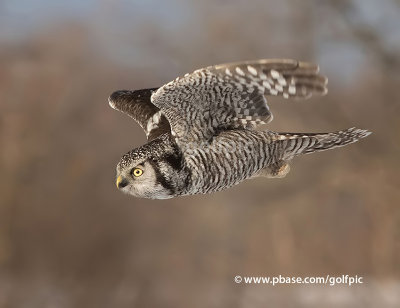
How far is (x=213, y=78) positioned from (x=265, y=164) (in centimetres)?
29

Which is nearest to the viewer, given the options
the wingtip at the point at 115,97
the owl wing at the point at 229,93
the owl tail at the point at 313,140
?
the owl wing at the point at 229,93

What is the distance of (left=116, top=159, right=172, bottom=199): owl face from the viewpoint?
1.04 m

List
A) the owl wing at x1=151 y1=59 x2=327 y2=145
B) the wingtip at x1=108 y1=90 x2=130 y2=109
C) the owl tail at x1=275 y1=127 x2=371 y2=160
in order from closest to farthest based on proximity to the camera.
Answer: the owl wing at x1=151 y1=59 x2=327 y2=145
the owl tail at x1=275 y1=127 x2=371 y2=160
the wingtip at x1=108 y1=90 x2=130 y2=109

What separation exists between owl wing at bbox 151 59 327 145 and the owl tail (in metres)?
0.07

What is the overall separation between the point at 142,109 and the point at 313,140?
429mm

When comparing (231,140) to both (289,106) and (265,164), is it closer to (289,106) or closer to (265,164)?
(265,164)

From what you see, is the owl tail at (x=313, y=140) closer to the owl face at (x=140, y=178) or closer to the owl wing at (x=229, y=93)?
the owl wing at (x=229, y=93)

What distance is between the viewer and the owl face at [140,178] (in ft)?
3.41

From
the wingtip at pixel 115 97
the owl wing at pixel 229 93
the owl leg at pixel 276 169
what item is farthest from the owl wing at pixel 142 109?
the owl leg at pixel 276 169

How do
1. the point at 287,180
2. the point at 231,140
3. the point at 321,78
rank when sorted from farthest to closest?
1. the point at 287,180
2. the point at 231,140
3. the point at 321,78

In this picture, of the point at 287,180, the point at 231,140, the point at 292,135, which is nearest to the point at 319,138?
the point at 292,135

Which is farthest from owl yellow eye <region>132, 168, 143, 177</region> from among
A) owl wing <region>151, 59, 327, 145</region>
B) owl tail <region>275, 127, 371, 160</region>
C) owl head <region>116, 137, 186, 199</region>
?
owl tail <region>275, 127, 371, 160</region>

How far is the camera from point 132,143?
8.59ft

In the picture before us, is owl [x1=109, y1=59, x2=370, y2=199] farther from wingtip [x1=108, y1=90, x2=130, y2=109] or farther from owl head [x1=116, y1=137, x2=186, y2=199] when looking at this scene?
wingtip [x1=108, y1=90, x2=130, y2=109]
